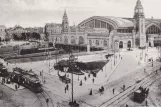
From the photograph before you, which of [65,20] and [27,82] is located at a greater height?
[65,20]

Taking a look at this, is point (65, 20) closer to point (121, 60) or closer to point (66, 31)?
point (66, 31)

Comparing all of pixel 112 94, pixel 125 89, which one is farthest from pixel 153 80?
pixel 112 94

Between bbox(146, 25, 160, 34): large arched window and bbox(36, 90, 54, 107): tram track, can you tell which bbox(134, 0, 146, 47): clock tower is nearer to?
bbox(146, 25, 160, 34): large arched window

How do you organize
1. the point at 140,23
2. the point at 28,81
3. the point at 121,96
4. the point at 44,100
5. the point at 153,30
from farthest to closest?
the point at 153,30 < the point at 140,23 < the point at 28,81 < the point at 121,96 < the point at 44,100

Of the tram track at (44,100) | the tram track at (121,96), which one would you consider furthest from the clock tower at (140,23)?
the tram track at (44,100)

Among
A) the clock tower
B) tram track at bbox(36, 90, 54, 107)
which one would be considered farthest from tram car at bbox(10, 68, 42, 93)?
the clock tower

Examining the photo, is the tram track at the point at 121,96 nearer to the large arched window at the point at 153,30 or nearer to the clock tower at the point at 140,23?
the clock tower at the point at 140,23

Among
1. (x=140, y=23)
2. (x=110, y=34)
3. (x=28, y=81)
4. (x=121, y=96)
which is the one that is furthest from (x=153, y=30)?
(x=28, y=81)

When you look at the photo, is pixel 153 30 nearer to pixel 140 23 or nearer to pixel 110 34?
pixel 140 23
